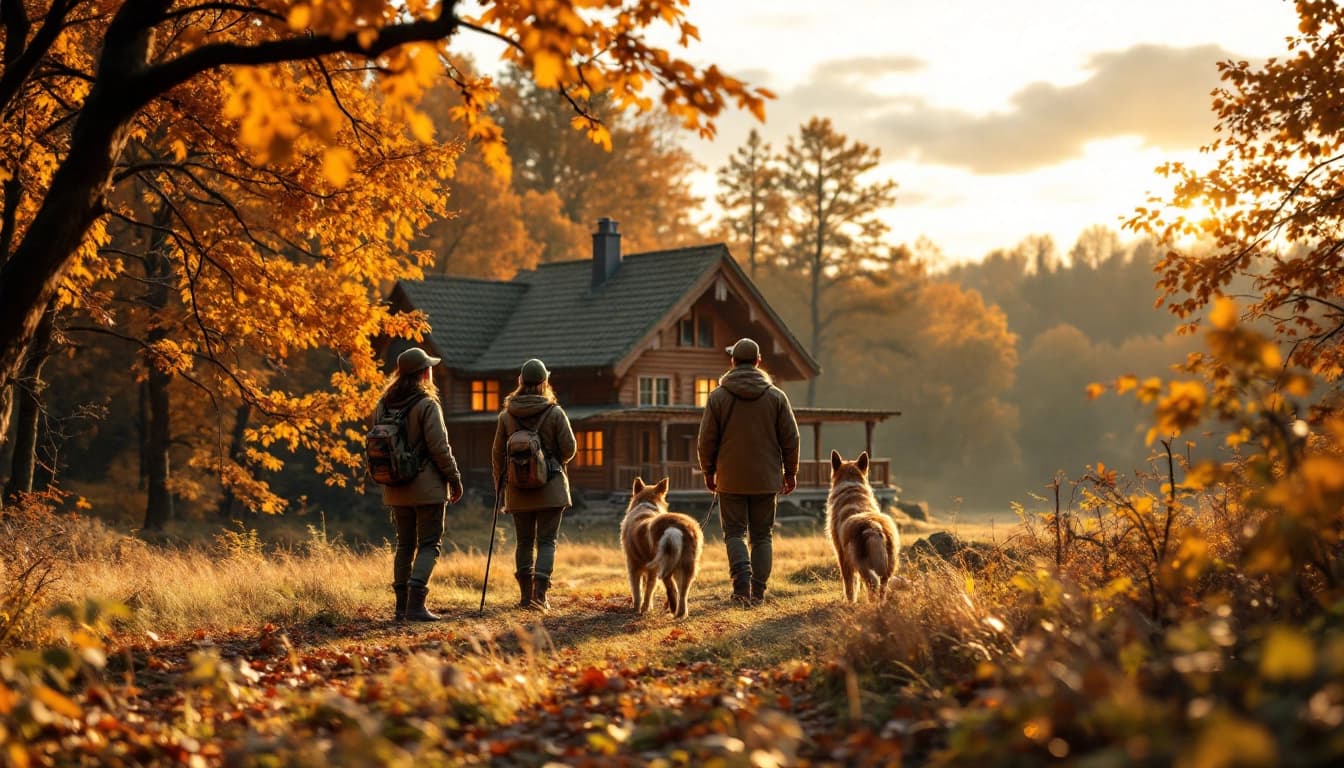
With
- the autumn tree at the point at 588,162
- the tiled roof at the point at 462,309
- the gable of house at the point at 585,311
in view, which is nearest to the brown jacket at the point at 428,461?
the gable of house at the point at 585,311

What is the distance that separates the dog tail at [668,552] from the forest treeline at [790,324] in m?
9.51

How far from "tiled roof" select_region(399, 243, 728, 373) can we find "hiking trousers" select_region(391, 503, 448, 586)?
69.7ft

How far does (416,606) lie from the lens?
374 inches

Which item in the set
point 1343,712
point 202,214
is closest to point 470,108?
point 1343,712

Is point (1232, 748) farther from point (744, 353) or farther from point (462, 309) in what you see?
point (462, 309)

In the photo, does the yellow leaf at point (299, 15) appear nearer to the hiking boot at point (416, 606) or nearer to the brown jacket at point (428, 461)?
the brown jacket at point (428, 461)

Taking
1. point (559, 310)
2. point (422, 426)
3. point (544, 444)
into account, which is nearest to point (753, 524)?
point (544, 444)

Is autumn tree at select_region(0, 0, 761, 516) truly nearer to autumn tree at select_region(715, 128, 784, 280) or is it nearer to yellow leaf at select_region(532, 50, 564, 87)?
yellow leaf at select_region(532, 50, 564, 87)

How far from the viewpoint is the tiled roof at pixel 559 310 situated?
3209cm

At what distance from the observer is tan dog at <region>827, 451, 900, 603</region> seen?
880 centimetres

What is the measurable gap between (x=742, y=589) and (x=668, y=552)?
1.39 meters

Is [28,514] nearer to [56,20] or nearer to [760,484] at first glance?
[56,20]

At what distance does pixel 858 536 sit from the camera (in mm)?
8938

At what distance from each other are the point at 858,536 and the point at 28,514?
8.82 metres
